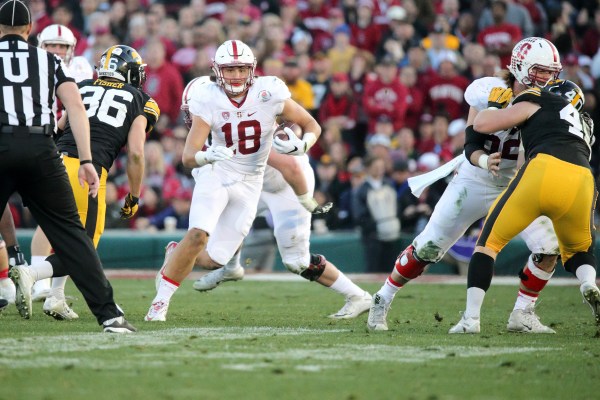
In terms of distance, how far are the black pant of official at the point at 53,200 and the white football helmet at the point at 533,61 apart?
9.38ft

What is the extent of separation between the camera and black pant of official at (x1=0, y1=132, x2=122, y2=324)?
5.74 metres

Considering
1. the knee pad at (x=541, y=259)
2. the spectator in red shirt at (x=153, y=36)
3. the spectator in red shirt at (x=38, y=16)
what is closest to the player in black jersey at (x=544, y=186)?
the knee pad at (x=541, y=259)

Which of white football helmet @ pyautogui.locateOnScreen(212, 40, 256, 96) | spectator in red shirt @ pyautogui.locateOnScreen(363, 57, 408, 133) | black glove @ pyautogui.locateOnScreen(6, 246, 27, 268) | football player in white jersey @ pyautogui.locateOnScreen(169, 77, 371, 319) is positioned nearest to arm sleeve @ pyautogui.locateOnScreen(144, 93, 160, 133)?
football player in white jersey @ pyautogui.locateOnScreen(169, 77, 371, 319)

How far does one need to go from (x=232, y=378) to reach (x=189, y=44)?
1107cm

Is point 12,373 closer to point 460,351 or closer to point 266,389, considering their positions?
point 266,389

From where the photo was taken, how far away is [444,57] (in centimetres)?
1380

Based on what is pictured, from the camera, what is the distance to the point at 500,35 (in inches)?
542

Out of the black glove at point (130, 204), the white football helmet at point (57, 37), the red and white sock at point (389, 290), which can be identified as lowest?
the red and white sock at point (389, 290)

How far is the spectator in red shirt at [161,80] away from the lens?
47.3 ft

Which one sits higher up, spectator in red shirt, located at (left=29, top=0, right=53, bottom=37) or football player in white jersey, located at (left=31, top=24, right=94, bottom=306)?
spectator in red shirt, located at (left=29, top=0, right=53, bottom=37)

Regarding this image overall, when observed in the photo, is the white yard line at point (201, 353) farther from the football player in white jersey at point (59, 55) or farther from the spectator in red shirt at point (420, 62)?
the spectator in red shirt at point (420, 62)

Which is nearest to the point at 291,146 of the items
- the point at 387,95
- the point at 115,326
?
the point at 115,326

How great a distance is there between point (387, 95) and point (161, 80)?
10.0 ft

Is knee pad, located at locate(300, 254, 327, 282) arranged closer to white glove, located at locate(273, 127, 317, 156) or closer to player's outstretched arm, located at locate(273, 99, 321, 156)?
player's outstretched arm, located at locate(273, 99, 321, 156)
